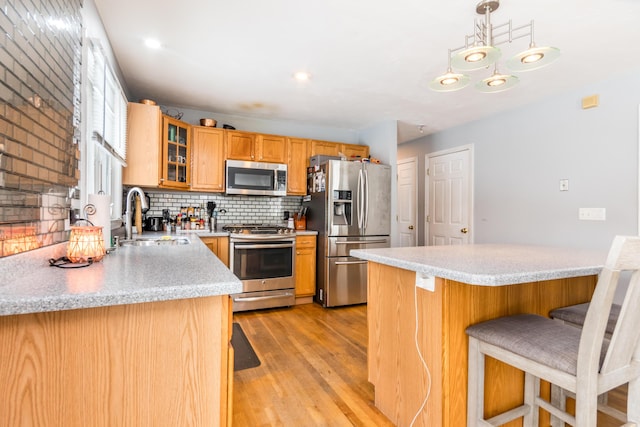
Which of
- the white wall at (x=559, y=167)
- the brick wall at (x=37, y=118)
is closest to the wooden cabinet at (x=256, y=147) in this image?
the brick wall at (x=37, y=118)

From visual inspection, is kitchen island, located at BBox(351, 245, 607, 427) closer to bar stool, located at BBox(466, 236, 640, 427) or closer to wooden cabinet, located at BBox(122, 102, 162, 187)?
bar stool, located at BBox(466, 236, 640, 427)

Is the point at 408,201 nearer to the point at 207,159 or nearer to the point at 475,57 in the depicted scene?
the point at 207,159

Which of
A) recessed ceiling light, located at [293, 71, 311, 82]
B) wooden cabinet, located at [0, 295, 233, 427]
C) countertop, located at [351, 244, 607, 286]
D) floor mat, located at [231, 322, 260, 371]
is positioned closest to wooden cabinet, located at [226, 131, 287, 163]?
recessed ceiling light, located at [293, 71, 311, 82]

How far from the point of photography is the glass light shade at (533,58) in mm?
1614

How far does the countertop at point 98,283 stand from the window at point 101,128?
78 cm

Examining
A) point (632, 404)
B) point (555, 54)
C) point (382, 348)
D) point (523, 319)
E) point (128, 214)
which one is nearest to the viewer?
point (632, 404)

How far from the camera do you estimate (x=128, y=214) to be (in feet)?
7.58

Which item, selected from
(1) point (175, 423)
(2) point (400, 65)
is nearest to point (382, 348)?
(1) point (175, 423)

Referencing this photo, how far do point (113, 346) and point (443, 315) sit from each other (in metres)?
1.20

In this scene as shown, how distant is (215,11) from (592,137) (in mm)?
3361

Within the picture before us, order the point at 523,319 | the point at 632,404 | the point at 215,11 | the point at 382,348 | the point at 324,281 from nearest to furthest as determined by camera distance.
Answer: the point at 632,404 < the point at 523,319 < the point at 382,348 < the point at 215,11 < the point at 324,281

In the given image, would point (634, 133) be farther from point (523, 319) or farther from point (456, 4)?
point (523, 319)

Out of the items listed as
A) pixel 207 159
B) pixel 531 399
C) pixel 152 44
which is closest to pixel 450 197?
pixel 207 159

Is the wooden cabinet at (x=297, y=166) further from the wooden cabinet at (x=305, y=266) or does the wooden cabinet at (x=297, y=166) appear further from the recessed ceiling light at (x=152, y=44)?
the recessed ceiling light at (x=152, y=44)
